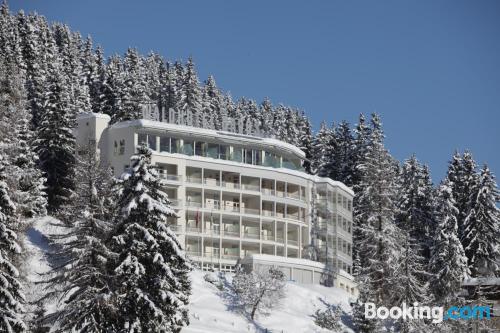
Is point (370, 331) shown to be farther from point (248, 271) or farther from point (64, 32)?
point (64, 32)

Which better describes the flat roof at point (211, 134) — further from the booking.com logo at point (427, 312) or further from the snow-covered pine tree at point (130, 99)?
the booking.com logo at point (427, 312)

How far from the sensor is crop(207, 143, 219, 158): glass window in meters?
101

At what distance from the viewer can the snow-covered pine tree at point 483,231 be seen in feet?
320

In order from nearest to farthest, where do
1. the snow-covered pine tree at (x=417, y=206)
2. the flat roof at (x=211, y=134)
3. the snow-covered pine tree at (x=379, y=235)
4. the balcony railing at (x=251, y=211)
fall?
1. the snow-covered pine tree at (x=379, y=235)
2. the flat roof at (x=211, y=134)
3. the balcony railing at (x=251, y=211)
4. the snow-covered pine tree at (x=417, y=206)

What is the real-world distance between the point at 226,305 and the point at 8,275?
34.7 metres

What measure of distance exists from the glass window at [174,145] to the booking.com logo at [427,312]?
2752 centimetres

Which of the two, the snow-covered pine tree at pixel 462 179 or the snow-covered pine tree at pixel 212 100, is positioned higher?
the snow-covered pine tree at pixel 212 100

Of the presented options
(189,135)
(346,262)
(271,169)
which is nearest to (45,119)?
(189,135)

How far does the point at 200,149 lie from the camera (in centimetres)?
10038

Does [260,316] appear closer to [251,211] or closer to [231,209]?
[231,209]

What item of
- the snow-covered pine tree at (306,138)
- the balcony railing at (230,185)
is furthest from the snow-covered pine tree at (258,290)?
the snow-covered pine tree at (306,138)

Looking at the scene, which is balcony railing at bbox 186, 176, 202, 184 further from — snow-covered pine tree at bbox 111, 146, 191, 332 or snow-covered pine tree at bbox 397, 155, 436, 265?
snow-covered pine tree at bbox 111, 146, 191, 332

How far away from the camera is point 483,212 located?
99.9 metres

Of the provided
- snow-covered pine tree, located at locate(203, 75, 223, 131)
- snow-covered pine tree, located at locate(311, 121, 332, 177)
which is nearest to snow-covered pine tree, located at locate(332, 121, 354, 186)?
snow-covered pine tree, located at locate(311, 121, 332, 177)
